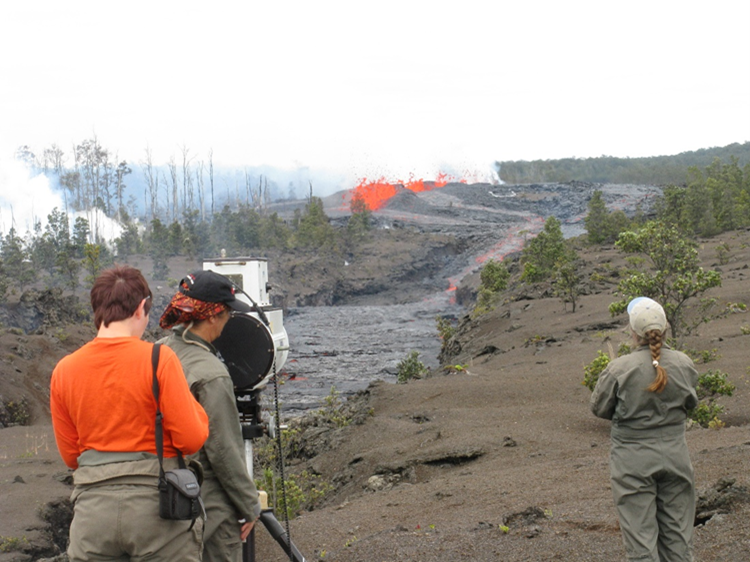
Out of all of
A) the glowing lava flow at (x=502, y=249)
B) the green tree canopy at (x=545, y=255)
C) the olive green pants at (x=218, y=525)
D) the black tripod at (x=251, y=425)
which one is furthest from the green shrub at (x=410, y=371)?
the glowing lava flow at (x=502, y=249)

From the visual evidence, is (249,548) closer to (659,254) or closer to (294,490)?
(294,490)

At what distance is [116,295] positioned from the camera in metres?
3.19

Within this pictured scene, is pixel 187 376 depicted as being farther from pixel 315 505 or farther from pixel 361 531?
pixel 315 505

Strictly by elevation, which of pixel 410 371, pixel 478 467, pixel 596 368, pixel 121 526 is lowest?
pixel 410 371

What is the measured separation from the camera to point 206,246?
272 ft

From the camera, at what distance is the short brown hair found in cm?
319

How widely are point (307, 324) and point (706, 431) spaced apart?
154ft

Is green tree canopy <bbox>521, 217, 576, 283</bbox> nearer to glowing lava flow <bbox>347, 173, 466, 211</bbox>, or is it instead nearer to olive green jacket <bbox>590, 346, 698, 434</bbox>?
olive green jacket <bbox>590, 346, 698, 434</bbox>

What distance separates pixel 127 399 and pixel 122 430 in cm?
13

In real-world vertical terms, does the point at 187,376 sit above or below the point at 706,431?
above

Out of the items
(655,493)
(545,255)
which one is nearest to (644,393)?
(655,493)

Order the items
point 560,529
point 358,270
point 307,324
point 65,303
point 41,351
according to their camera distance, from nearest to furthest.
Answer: point 560,529 < point 41,351 < point 65,303 < point 307,324 < point 358,270

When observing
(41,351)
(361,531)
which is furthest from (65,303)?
(361,531)

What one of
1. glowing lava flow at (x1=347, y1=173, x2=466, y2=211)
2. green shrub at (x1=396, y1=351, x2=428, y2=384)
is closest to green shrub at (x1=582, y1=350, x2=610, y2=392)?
green shrub at (x1=396, y1=351, x2=428, y2=384)
